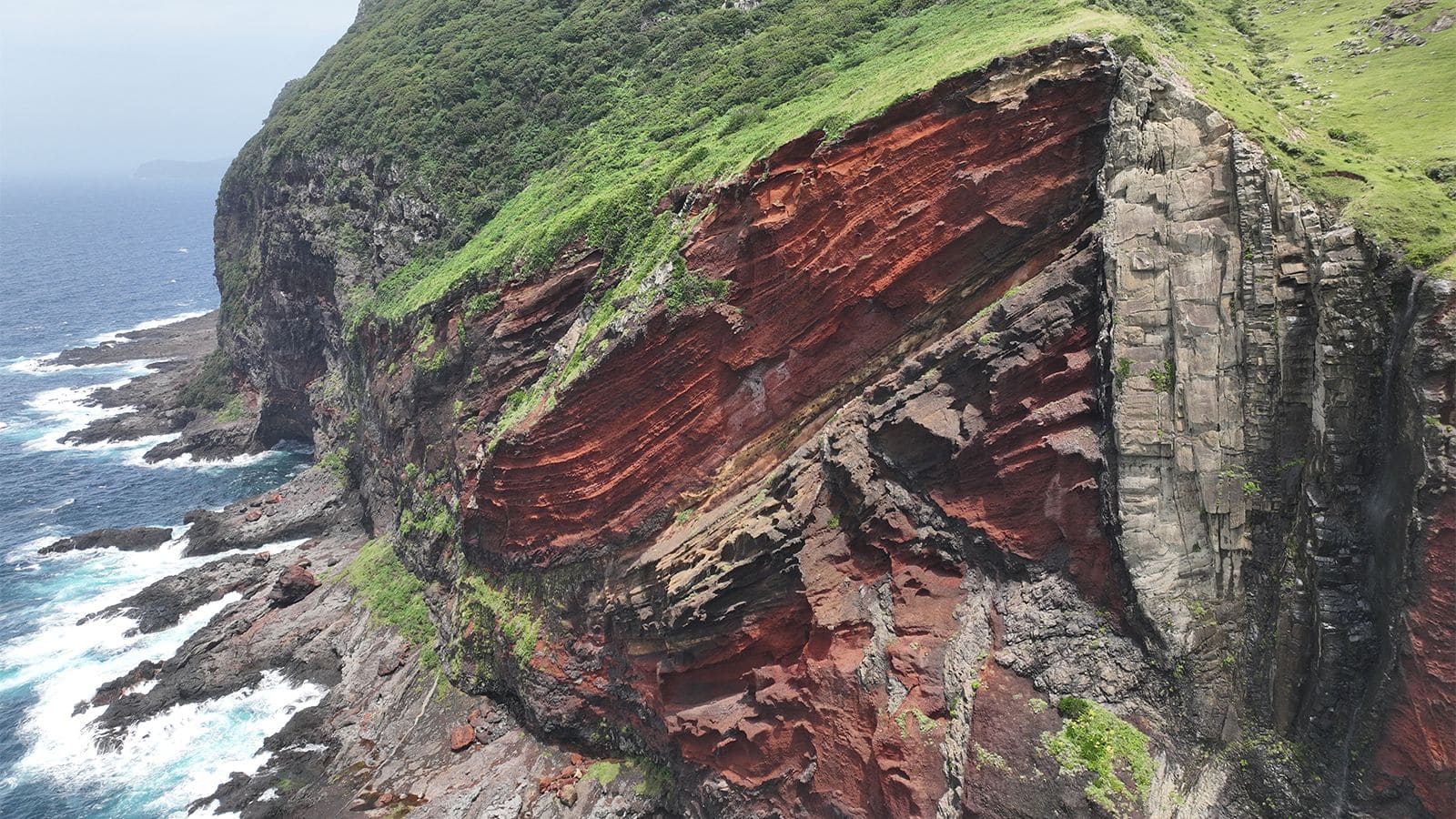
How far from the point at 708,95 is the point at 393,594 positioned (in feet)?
84.2

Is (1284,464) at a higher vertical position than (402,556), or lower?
higher

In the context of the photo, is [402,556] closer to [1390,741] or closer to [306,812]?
[306,812]

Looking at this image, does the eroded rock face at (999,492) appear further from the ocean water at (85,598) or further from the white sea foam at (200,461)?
the white sea foam at (200,461)

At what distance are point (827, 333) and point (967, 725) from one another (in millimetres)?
9615

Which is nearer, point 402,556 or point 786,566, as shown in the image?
point 786,566

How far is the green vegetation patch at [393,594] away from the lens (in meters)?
32.4

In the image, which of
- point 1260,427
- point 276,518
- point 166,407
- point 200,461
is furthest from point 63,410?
point 1260,427

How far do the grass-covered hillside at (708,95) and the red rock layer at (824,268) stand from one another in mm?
1323

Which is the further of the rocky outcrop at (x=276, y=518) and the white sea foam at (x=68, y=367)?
the white sea foam at (x=68, y=367)

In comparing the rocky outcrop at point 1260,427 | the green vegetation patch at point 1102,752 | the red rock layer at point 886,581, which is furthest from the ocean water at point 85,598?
the rocky outcrop at point 1260,427

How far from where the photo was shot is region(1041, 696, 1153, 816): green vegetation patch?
582 inches

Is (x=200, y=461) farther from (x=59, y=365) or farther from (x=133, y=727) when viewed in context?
(x=59, y=365)

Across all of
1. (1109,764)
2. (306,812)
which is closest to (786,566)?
(1109,764)

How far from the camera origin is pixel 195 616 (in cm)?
3844
